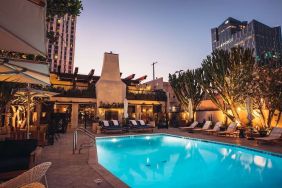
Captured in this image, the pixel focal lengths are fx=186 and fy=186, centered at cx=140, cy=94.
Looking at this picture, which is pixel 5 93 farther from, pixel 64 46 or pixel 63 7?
pixel 64 46

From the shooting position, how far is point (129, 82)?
3111cm

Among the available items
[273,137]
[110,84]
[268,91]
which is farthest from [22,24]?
[110,84]

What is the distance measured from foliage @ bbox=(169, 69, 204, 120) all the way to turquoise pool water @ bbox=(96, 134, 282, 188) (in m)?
9.43

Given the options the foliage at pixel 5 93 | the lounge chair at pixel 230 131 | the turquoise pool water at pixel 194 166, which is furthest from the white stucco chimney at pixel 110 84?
the foliage at pixel 5 93

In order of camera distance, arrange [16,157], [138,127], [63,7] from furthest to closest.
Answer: [138,127] → [63,7] → [16,157]

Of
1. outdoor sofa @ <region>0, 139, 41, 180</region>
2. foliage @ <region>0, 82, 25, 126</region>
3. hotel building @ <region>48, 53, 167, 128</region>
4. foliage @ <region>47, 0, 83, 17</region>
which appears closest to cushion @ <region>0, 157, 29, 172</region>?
outdoor sofa @ <region>0, 139, 41, 180</region>

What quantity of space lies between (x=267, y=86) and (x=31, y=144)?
43.0 ft

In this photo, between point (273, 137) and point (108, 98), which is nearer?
point (273, 137)

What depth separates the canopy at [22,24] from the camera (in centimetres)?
219

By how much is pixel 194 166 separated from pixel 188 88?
44.4 ft

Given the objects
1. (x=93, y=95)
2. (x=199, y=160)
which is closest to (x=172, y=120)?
(x=93, y=95)

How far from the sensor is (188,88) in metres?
20.6

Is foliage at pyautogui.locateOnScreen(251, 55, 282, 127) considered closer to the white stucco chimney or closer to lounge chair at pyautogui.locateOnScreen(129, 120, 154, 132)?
Answer: lounge chair at pyautogui.locateOnScreen(129, 120, 154, 132)

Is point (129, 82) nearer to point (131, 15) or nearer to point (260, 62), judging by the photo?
point (131, 15)
